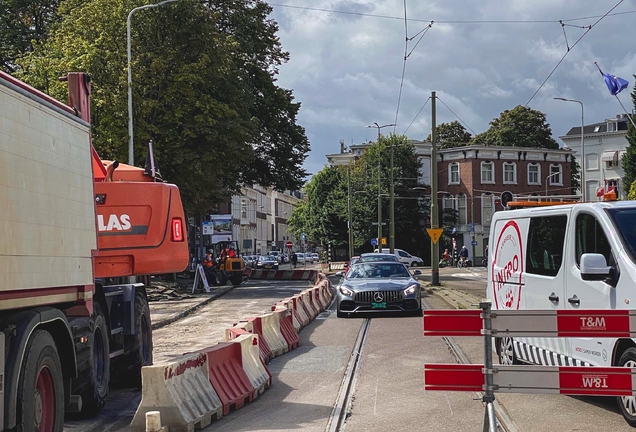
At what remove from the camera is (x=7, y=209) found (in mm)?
6199

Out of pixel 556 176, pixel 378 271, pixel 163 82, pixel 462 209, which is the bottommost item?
pixel 378 271

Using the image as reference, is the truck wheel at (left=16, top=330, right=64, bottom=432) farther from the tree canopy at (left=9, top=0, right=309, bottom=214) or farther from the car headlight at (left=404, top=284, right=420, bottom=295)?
the tree canopy at (left=9, top=0, right=309, bottom=214)

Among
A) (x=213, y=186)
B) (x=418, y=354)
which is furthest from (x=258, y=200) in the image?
(x=418, y=354)

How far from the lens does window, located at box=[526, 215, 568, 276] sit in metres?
9.73

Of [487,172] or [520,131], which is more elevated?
[520,131]

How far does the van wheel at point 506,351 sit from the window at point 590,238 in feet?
6.92

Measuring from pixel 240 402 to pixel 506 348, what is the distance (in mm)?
3593

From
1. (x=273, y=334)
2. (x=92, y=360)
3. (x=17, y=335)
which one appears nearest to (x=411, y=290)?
(x=273, y=334)

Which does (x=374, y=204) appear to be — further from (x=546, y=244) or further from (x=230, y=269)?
(x=546, y=244)

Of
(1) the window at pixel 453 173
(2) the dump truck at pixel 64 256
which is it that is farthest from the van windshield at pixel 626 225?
(1) the window at pixel 453 173

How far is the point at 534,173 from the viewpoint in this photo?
8700 cm

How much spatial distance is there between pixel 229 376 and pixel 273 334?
14.8ft

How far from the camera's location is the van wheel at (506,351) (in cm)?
1116

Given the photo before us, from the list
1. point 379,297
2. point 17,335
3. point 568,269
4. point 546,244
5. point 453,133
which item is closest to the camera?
point 17,335
